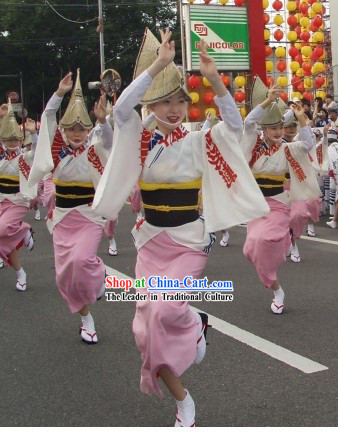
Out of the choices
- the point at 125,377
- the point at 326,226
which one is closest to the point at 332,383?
the point at 125,377

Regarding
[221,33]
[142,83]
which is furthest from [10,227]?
[221,33]

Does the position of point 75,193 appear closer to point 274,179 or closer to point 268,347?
point 274,179

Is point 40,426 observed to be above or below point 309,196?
below

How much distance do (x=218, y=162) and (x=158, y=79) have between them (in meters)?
0.61

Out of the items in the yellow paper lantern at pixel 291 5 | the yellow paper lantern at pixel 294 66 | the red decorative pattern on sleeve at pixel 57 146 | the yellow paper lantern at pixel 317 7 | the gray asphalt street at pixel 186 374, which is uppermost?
the yellow paper lantern at pixel 291 5

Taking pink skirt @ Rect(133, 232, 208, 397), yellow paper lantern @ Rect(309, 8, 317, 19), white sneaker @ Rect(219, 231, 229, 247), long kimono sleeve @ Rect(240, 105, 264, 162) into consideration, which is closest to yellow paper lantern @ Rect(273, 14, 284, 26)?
yellow paper lantern @ Rect(309, 8, 317, 19)

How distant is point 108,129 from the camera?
4875 millimetres

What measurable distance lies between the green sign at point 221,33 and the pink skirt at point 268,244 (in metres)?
12.9

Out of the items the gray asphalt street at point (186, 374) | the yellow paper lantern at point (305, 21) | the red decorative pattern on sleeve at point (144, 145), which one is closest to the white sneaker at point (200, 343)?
the gray asphalt street at point (186, 374)

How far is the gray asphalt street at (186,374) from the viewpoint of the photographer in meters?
3.40

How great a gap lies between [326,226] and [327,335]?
6.25 metres

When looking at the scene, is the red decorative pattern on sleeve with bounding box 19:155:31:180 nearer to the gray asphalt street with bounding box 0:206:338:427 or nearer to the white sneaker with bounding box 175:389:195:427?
the gray asphalt street with bounding box 0:206:338:427

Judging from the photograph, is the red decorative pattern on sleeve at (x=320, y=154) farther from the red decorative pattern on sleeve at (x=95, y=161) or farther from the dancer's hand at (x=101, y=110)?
the dancer's hand at (x=101, y=110)

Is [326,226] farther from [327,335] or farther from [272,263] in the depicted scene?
[327,335]
